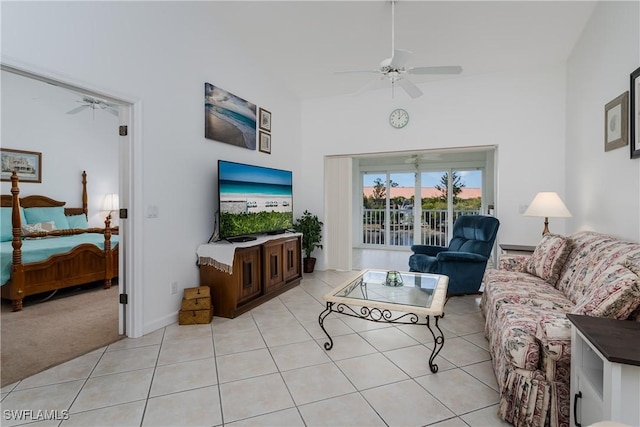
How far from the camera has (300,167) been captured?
5.58 m

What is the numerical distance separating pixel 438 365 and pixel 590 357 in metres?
0.98

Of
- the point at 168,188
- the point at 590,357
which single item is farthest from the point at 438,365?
the point at 168,188

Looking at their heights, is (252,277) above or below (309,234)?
below

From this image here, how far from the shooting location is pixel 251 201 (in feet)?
12.3

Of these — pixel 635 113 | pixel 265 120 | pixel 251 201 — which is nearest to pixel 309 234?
pixel 251 201

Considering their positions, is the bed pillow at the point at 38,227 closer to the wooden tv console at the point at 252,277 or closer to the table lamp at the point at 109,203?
the table lamp at the point at 109,203

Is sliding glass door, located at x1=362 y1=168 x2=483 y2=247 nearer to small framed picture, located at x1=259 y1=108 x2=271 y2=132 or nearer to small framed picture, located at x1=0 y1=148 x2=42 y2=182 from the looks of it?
small framed picture, located at x1=259 y1=108 x2=271 y2=132

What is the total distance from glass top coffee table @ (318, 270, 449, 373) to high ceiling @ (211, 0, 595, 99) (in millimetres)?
2551

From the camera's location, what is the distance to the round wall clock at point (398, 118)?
4.84 m

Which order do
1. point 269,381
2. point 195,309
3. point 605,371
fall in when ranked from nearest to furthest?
1. point 605,371
2. point 269,381
3. point 195,309

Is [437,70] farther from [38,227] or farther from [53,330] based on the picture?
[38,227]

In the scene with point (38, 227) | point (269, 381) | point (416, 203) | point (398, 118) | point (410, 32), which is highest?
point (410, 32)

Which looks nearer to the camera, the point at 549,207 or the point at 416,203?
the point at 549,207

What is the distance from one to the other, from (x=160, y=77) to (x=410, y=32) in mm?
2583
